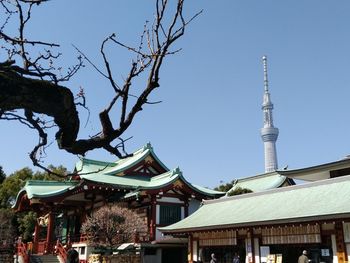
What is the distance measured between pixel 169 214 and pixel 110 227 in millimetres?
5255

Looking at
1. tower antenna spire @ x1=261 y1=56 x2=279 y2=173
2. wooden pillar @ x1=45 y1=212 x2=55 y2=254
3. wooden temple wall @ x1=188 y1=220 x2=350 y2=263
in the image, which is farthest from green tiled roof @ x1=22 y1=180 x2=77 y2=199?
tower antenna spire @ x1=261 y1=56 x2=279 y2=173

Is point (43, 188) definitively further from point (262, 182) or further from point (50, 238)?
point (262, 182)

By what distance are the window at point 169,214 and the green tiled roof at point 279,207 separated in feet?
10.5

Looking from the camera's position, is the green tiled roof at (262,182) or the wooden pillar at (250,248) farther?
the green tiled roof at (262,182)

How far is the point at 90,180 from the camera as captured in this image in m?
25.0

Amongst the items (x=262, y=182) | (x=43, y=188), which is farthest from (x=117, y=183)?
(x=262, y=182)

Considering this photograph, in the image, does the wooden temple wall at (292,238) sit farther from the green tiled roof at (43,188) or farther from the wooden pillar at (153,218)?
the green tiled roof at (43,188)

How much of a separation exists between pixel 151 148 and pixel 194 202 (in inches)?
215

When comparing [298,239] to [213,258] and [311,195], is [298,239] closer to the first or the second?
[311,195]

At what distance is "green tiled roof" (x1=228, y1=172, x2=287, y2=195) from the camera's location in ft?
105

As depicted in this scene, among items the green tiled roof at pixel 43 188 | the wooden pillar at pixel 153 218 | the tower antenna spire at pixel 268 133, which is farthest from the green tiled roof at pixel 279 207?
the tower antenna spire at pixel 268 133

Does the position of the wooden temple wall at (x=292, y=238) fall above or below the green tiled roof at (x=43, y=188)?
below

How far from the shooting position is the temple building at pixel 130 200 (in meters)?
25.1

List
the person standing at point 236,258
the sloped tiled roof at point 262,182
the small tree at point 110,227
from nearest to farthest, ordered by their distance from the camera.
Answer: the person standing at point 236,258 < the small tree at point 110,227 < the sloped tiled roof at point 262,182
